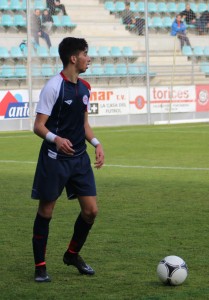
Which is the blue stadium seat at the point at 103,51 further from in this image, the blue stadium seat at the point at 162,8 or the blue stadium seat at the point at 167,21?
the blue stadium seat at the point at 162,8

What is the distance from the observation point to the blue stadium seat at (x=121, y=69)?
31141 millimetres

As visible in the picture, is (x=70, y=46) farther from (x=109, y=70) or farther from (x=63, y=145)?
(x=109, y=70)

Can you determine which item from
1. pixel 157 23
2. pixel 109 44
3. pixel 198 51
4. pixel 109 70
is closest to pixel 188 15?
pixel 157 23

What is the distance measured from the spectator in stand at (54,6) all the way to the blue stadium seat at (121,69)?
2.72 meters

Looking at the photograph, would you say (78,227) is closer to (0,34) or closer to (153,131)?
(153,131)

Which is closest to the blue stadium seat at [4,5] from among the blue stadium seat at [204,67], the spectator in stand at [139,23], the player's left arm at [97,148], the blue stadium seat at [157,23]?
the spectator in stand at [139,23]

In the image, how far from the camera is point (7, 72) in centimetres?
2914

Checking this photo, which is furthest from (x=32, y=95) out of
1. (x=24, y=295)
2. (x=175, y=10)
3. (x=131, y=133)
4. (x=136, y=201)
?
(x=24, y=295)

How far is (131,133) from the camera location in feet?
82.5

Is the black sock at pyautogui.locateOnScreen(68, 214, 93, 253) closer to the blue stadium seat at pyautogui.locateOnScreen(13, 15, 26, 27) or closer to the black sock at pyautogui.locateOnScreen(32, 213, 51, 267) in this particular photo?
the black sock at pyautogui.locateOnScreen(32, 213, 51, 267)

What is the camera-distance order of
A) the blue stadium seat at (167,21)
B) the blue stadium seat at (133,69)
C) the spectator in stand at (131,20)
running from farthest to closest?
the blue stadium seat at (167,21)
the spectator in stand at (131,20)
the blue stadium seat at (133,69)

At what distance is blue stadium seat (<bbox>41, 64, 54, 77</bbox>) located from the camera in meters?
28.9

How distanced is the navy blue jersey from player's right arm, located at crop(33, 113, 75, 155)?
0.16 feet

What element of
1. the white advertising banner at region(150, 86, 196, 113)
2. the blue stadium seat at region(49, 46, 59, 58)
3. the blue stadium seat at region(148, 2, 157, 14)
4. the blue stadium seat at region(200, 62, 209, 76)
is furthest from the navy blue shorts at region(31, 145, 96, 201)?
the blue stadium seat at region(148, 2, 157, 14)
